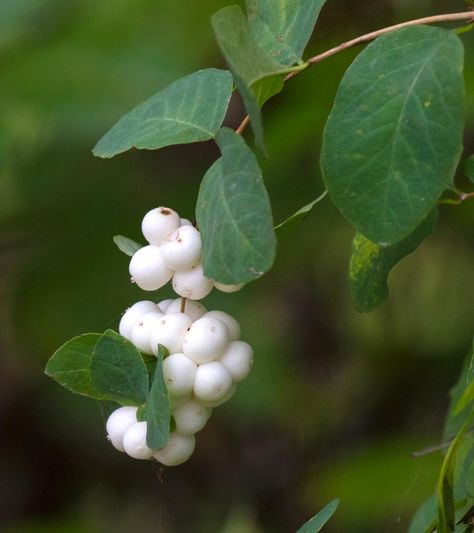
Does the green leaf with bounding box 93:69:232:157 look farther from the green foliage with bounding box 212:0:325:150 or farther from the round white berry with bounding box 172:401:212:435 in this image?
the round white berry with bounding box 172:401:212:435

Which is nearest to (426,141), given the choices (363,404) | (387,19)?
(387,19)

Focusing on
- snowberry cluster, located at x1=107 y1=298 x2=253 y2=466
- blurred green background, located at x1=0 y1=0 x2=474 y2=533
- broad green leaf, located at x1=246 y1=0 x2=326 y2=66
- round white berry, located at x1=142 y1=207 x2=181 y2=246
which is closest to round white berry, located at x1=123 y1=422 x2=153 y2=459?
snowberry cluster, located at x1=107 y1=298 x2=253 y2=466

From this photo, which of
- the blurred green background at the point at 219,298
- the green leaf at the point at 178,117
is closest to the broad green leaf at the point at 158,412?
the green leaf at the point at 178,117

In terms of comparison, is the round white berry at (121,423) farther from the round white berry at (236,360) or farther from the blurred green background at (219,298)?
the blurred green background at (219,298)

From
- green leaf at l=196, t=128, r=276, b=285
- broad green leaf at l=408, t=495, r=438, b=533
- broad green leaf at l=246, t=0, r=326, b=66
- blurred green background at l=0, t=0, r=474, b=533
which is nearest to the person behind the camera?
green leaf at l=196, t=128, r=276, b=285

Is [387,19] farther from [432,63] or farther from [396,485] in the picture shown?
[432,63]

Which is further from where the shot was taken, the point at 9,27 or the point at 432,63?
the point at 9,27

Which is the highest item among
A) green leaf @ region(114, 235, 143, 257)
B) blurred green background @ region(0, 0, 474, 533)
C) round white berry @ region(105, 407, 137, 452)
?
green leaf @ region(114, 235, 143, 257)
